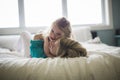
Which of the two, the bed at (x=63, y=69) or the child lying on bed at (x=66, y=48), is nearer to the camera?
the bed at (x=63, y=69)

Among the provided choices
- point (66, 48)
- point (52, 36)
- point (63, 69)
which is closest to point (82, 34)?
point (52, 36)

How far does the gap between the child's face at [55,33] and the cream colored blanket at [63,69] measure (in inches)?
12.7

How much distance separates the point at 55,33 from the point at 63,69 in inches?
16.6

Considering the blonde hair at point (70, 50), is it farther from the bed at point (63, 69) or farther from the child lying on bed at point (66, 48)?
the bed at point (63, 69)

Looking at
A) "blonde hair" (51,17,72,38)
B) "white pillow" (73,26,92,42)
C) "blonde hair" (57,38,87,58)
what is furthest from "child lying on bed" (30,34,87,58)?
"white pillow" (73,26,92,42)

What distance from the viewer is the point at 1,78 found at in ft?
2.51

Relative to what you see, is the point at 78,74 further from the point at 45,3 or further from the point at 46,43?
the point at 45,3

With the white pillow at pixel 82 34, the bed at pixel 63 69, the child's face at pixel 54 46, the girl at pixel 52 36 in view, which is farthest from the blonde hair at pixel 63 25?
the white pillow at pixel 82 34

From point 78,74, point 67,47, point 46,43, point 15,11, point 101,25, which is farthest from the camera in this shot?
point 101,25

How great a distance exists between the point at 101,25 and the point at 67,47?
206 centimetres

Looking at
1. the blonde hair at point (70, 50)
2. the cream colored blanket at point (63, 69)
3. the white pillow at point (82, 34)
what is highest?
the white pillow at point (82, 34)

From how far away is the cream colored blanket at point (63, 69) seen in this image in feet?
2.39

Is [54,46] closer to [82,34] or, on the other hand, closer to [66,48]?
[66,48]

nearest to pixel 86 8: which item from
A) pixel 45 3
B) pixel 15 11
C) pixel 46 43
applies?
pixel 45 3
